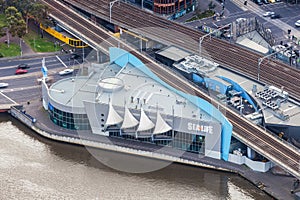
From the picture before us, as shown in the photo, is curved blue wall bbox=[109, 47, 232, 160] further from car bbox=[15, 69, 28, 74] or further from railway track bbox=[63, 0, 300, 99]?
car bbox=[15, 69, 28, 74]

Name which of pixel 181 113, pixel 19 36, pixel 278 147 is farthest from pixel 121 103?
pixel 19 36

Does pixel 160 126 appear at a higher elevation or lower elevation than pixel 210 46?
lower

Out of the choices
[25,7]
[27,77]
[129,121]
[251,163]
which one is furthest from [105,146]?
[25,7]

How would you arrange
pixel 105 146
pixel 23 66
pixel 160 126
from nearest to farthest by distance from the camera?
pixel 160 126
pixel 105 146
pixel 23 66

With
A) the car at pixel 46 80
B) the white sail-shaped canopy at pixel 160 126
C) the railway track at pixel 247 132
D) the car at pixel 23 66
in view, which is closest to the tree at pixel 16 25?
the car at pixel 23 66

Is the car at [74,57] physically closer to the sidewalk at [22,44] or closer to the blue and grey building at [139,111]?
the sidewalk at [22,44]

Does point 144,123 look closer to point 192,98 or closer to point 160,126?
point 160,126
